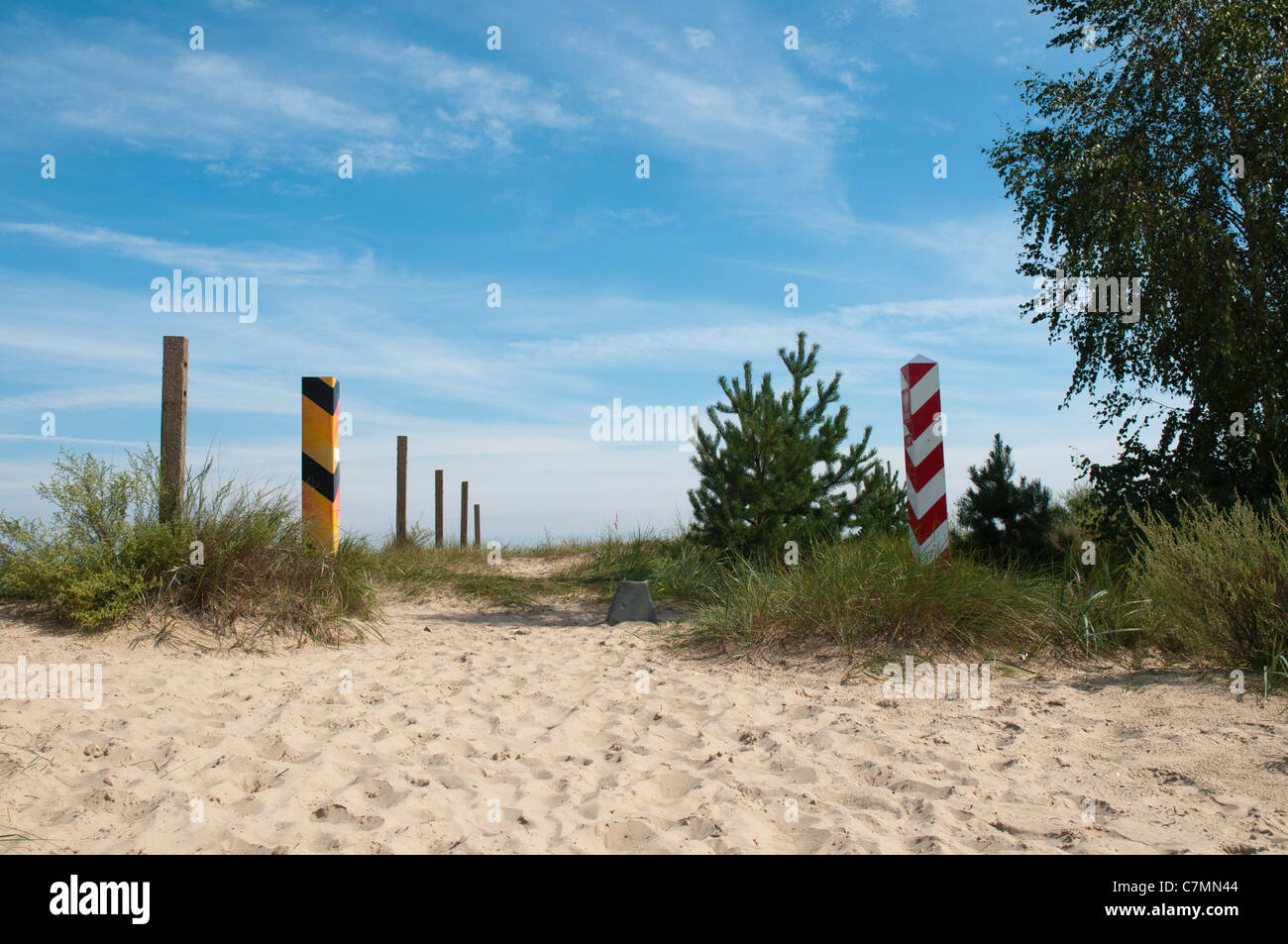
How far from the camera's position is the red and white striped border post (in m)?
7.28

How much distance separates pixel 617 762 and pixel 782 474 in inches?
241

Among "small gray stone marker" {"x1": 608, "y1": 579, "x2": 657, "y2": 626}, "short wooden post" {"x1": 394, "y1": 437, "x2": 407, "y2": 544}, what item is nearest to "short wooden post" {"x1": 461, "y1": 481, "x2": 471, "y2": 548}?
"short wooden post" {"x1": 394, "y1": 437, "x2": 407, "y2": 544}

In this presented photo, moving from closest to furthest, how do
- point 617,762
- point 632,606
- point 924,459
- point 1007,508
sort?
point 617,762, point 924,459, point 632,606, point 1007,508

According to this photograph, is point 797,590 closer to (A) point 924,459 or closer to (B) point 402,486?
(A) point 924,459

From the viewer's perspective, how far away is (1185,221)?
34.3 ft

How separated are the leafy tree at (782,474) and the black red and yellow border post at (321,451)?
14.3ft

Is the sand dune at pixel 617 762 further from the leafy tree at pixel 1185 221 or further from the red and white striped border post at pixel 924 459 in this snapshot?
the leafy tree at pixel 1185 221

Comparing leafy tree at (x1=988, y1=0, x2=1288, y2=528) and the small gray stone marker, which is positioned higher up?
leafy tree at (x1=988, y1=0, x2=1288, y2=528)

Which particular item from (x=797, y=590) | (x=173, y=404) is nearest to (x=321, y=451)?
(x=173, y=404)

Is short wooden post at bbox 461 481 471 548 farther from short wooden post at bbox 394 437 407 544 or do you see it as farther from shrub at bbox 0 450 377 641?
shrub at bbox 0 450 377 641

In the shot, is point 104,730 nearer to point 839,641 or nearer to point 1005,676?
point 839,641

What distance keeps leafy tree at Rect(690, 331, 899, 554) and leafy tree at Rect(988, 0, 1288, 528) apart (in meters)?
3.99
